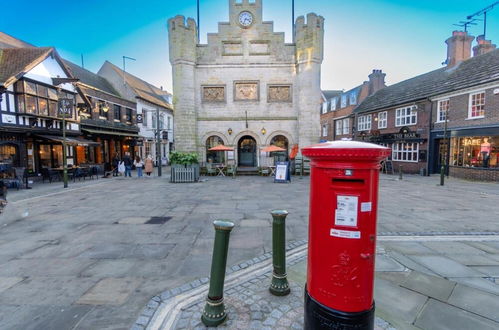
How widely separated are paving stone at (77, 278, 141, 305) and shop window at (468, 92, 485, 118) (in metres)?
20.5

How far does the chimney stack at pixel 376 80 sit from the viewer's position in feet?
97.7

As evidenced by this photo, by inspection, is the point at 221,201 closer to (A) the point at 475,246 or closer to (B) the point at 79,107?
(A) the point at 475,246

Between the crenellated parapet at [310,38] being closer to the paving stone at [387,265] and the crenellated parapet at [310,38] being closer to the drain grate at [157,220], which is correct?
the drain grate at [157,220]

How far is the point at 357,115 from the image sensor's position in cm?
2822

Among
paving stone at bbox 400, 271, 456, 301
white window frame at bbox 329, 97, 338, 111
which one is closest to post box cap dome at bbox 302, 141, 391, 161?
paving stone at bbox 400, 271, 456, 301

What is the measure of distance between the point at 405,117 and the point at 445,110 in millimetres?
3827

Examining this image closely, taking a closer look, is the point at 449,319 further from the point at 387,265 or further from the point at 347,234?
the point at 347,234

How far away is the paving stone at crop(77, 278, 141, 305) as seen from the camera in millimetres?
3020

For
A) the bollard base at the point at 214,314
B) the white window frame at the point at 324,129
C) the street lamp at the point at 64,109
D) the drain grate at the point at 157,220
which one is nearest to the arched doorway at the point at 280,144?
the street lamp at the point at 64,109

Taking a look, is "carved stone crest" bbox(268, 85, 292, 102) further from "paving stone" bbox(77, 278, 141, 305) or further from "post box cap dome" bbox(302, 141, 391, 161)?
"post box cap dome" bbox(302, 141, 391, 161)

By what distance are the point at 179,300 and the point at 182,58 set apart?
1850 centimetres

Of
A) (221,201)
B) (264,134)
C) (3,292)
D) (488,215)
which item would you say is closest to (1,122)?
(221,201)

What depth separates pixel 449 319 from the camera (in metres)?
2.66

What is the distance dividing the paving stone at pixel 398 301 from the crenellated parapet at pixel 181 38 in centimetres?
1906
